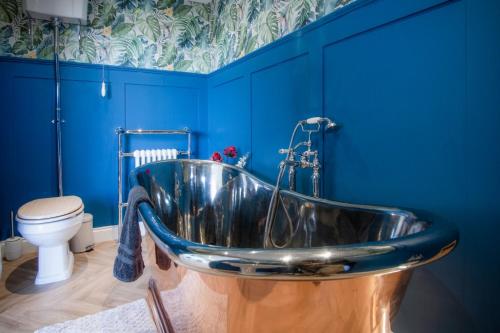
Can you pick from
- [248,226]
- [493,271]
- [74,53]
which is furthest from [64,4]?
[493,271]

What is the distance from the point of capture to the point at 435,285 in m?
1.13

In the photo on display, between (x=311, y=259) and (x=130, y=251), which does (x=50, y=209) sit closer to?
(x=130, y=251)

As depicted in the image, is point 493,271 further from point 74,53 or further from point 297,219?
point 74,53

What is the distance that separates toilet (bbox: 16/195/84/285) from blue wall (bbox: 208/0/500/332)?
1.48 m

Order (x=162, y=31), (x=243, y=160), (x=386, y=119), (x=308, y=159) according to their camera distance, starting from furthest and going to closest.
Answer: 1. (x=162, y=31)
2. (x=243, y=160)
3. (x=308, y=159)
4. (x=386, y=119)

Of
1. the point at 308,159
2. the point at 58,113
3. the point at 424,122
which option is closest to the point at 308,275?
the point at 424,122

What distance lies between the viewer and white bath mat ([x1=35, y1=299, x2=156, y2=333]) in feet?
4.54

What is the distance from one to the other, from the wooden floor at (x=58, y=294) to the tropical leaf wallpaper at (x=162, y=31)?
64.7 inches

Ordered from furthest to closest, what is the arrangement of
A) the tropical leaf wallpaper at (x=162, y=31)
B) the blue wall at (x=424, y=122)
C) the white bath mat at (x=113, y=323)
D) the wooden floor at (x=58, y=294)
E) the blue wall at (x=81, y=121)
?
1. the blue wall at (x=81, y=121)
2. the tropical leaf wallpaper at (x=162, y=31)
3. the wooden floor at (x=58, y=294)
4. the white bath mat at (x=113, y=323)
5. the blue wall at (x=424, y=122)

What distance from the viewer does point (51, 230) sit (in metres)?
1.75

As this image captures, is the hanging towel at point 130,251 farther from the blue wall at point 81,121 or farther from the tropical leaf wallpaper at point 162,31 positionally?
the blue wall at point 81,121

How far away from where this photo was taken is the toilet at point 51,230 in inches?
68.0

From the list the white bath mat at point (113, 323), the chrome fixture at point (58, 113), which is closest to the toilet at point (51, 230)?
the chrome fixture at point (58, 113)

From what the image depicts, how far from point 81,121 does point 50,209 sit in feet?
3.23
